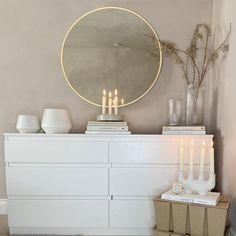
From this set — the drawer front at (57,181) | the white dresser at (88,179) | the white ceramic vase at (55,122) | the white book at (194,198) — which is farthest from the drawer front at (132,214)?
the white ceramic vase at (55,122)

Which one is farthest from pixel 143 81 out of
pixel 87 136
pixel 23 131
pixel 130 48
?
pixel 23 131

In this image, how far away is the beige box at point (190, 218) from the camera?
1887mm

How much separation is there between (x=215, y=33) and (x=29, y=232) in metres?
2.30

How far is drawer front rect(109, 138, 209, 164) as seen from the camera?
2250 mm

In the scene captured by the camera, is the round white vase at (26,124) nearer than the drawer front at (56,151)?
No

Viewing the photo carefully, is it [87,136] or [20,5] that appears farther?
[20,5]

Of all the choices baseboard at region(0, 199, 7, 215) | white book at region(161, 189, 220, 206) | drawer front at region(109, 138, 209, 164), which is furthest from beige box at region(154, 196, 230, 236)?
baseboard at region(0, 199, 7, 215)

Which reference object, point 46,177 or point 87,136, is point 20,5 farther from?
point 46,177

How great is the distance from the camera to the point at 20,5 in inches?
103

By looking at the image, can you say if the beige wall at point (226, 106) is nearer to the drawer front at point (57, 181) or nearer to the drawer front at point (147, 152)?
the drawer front at point (147, 152)

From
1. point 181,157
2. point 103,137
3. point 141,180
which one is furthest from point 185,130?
point 103,137

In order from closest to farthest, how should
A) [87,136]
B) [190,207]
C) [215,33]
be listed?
[190,207] → [87,136] → [215,33]

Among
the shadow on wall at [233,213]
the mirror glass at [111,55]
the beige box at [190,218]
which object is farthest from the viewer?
the mirror glass at [111,55]

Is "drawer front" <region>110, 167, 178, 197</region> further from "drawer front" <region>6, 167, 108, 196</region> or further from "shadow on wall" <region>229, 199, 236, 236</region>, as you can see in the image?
"shadow on wall" <region>229, 199, 236, 236</region>
